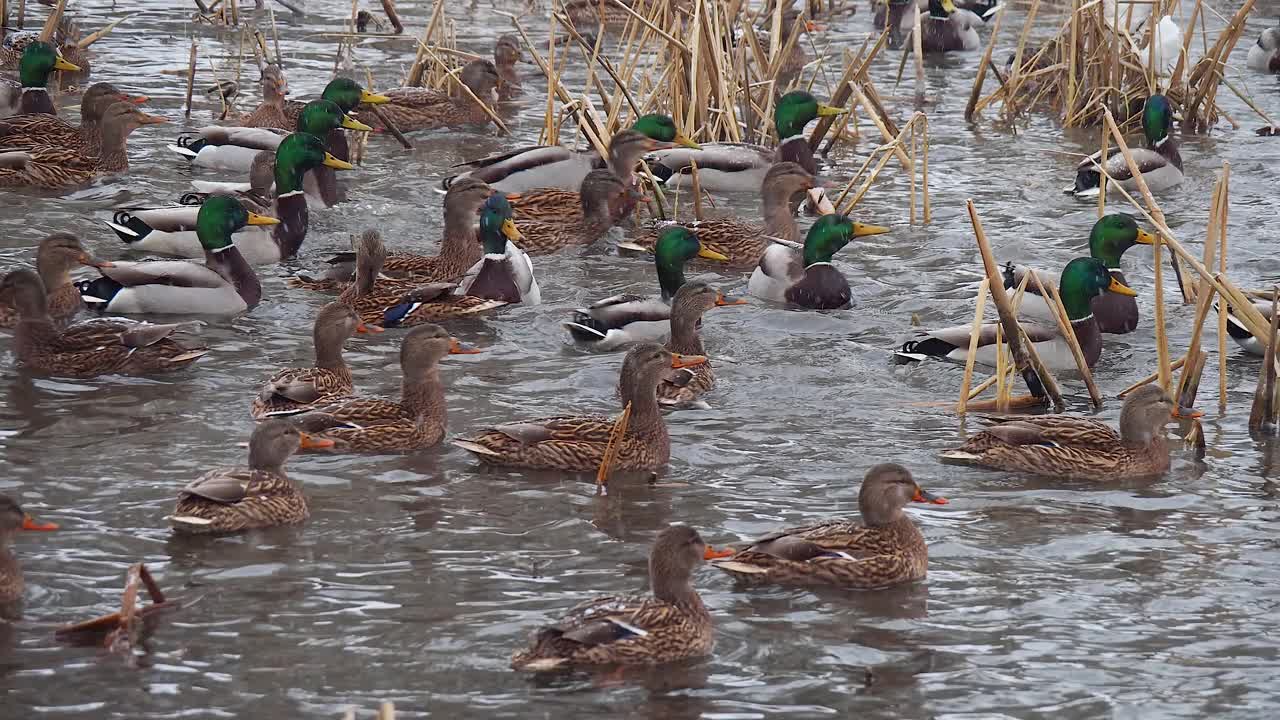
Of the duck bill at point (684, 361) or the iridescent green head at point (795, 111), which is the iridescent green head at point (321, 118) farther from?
the duck bill at point (684, 361)

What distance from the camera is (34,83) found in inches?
560

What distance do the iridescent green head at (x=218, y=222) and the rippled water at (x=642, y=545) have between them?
0.46 metres

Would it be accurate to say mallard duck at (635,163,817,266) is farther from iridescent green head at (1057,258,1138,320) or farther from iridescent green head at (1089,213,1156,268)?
iridescent green head at (1057,258,1138,320)

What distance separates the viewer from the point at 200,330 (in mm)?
9914

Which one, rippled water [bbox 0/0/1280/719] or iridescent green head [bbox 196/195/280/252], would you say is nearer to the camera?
rippled water [bbox 0/0/1280/719]

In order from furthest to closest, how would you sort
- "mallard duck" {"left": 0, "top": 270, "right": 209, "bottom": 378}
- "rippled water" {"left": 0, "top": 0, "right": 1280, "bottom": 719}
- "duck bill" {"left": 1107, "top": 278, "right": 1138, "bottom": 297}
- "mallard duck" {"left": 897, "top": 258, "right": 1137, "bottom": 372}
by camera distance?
"duck bill" {"left": 1107, "top": 278, "right": 1138, "bottom": 297}
"mallard duck" {"left": 897, "top": 258, "right": 1137, "bottom": 372}
"mallard duck" {"left": 0, "top": 270, "right": 209, "bottom": 378}
"rippled water" {"left": 0, "top": 0, "right": 1280, "bottom": 719}

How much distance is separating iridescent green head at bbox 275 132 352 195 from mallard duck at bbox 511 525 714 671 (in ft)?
21.1

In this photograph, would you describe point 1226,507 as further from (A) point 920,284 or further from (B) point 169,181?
(B) point 169,181

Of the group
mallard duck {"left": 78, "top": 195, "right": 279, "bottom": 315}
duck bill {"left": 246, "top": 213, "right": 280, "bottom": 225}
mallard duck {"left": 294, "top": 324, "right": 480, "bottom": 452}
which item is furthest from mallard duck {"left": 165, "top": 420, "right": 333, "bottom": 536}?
duck bill {"left": 246, "top": 213, "right": 280, "bottom": 225}

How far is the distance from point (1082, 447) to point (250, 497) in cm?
351

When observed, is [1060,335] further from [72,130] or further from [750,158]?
[72,130]

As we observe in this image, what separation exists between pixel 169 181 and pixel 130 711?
8.24m

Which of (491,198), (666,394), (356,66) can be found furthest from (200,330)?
(356,66)

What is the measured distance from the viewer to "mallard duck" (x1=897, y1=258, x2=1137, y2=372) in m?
9.31
